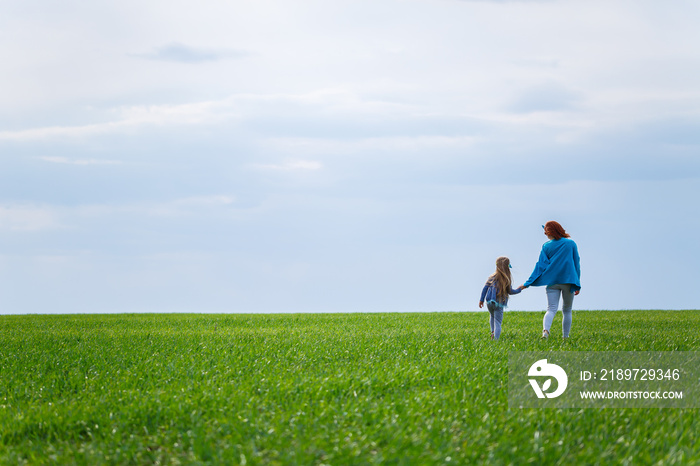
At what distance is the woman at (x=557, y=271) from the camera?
40.7 ft

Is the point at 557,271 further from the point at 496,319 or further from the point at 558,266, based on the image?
the point at 496,319

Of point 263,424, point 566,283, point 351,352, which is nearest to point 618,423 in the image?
point 263,424

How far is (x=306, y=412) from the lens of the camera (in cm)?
642

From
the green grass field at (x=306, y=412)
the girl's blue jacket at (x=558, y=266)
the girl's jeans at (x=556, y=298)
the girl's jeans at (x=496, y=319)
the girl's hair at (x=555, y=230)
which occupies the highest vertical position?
the girl's hair at (x=555, y=230)

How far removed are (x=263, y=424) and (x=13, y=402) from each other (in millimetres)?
3964

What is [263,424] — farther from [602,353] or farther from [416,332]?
[416,332]

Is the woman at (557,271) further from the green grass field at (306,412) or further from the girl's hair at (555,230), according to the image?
the green grass field at (306,412)

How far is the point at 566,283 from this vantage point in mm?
12406

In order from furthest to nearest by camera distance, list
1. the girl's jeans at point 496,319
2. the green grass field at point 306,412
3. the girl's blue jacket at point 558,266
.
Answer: the girl's jeans at point 496,319, the girl's blue jacket at point 558,266, the green grass field at point 306,412

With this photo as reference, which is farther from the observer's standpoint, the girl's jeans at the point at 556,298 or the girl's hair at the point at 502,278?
the girl's jeans at the point at 556,298

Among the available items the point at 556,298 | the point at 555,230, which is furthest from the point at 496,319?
the point at 555,230

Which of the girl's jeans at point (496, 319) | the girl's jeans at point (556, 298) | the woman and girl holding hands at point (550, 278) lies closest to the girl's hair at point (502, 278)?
the woman and girl holding hands at point (550, 278)

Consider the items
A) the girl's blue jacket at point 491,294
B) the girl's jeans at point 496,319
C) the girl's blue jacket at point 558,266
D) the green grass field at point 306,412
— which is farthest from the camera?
the girl's jeans at point 496,319

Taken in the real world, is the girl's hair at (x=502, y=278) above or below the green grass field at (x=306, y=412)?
above
